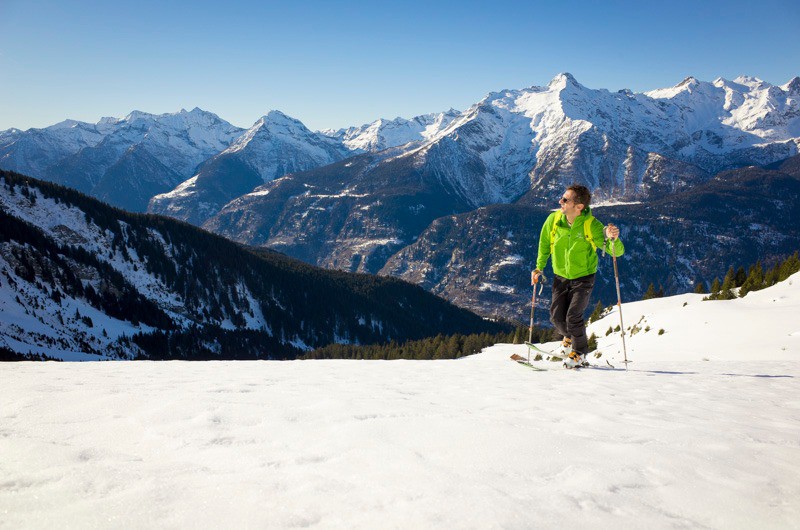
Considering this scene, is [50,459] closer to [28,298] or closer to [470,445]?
[470,445]

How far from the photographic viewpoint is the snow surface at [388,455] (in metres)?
2.88

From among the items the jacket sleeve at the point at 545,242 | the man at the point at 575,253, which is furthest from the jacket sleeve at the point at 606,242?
the jacket sleeve at the point at 545,242

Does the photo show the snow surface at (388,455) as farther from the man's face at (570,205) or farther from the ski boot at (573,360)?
the man's face at (570,205)

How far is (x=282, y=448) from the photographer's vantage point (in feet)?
13.2

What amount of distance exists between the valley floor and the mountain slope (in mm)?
97378

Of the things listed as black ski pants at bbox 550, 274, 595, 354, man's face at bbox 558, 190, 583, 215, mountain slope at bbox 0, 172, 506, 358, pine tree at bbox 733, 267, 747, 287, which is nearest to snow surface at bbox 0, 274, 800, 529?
black ski pants at bbox 550, 274, 595, 354

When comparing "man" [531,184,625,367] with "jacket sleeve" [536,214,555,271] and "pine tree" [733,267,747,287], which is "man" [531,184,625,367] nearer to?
"jacket sleeve" [536,214,555,271]

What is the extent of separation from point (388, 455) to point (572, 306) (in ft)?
25.9

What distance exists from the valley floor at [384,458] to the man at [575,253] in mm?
3614

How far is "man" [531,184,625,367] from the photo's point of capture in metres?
10.2

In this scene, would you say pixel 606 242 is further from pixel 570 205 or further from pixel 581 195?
pixel 570 205

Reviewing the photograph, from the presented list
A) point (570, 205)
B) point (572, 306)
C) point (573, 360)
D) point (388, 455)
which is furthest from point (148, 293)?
point (388, 455)

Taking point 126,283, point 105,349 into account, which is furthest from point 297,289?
point 105,349

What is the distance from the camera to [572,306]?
10391 mm
